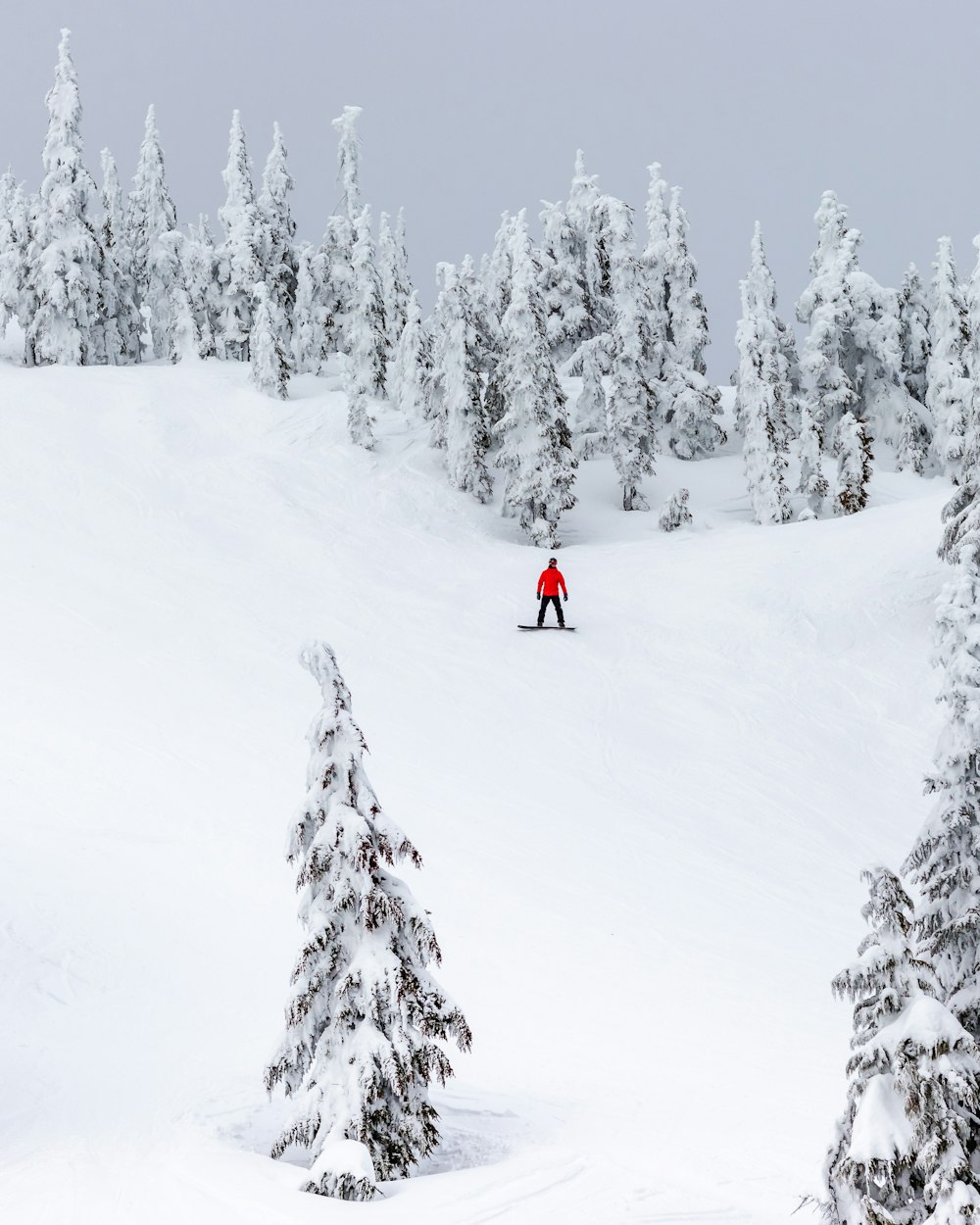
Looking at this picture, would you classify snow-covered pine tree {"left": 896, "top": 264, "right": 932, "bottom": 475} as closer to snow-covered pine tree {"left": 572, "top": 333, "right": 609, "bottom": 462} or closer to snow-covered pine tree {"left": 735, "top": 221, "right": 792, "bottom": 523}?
snow-covered pine tree {"left": 735, "top": 221, "right": 792, "bottom": 523}

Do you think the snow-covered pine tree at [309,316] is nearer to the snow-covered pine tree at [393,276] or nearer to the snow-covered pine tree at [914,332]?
the snow-covered pine tree at [393,276]

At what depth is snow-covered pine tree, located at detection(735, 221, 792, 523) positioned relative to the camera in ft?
147

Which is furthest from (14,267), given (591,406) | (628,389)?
(628,389)

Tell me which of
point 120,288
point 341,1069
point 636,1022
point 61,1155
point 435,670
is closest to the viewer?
point 341,1069

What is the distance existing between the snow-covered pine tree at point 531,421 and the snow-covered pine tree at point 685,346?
42.7 ft

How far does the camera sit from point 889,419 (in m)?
52.7

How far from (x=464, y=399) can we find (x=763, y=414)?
12552 millimetres

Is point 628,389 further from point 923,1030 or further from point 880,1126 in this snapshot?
point 880,1126

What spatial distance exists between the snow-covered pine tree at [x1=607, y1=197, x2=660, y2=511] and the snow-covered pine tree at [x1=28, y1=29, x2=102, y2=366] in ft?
76.0

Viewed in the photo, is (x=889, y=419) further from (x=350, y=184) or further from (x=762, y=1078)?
(x=762, y=1078)

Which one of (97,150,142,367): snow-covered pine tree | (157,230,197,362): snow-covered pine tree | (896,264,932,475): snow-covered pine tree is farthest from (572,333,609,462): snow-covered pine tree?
(97,150,142,367): snow-covered pine tree

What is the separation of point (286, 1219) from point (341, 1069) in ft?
4.16

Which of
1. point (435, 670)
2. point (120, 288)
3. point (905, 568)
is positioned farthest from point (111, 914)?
point (120, 288)

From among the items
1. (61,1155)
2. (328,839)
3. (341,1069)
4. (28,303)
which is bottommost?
(61,1155)
